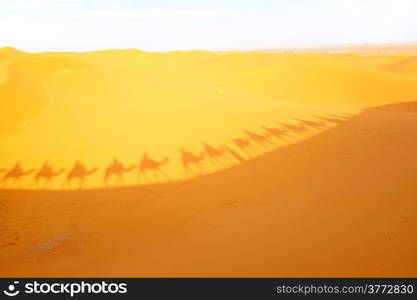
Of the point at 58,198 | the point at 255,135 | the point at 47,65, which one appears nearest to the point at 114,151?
the point at 58,198

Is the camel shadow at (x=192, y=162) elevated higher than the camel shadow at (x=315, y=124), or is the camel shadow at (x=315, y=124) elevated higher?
the camel shadow at (x=315, y=124)

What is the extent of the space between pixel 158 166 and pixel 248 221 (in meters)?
2.58

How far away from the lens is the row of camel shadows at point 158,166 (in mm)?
5441

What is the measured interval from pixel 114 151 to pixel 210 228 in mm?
3490

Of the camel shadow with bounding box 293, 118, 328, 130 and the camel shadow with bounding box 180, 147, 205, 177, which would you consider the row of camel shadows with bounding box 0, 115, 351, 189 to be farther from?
the camel shadow with bounding box 293, 118, 328, 130

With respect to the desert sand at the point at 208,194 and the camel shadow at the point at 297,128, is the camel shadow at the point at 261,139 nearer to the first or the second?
the desert sand at the point at 208,194

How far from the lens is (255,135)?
681 centimetres

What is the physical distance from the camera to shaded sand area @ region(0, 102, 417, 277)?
275 centimetres

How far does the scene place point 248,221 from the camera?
141 inches

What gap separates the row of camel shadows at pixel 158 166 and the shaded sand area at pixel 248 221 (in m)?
0.30

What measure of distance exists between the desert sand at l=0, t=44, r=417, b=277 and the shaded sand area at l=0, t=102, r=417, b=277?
2 cm

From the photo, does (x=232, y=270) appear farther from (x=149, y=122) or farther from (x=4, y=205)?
(x=149, y=122)

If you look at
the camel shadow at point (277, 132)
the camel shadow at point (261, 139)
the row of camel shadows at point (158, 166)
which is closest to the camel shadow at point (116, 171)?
the row of camel shadows at point (158, 166)

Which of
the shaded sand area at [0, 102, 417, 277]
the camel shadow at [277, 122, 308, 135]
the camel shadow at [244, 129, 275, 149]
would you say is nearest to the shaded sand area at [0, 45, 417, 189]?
the camel shadow at [244, 129, 275, 149]
